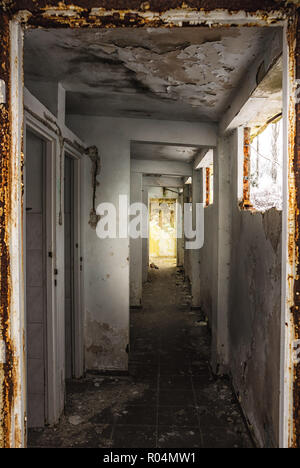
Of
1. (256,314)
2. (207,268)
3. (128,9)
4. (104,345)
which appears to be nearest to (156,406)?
(104,345)

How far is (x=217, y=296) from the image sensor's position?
3.57 meters

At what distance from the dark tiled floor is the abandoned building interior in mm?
15

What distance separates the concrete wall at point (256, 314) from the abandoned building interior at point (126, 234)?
2 cm

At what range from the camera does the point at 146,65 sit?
2328 millimetres

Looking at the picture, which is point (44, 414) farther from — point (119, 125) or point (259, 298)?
point (119, 125)

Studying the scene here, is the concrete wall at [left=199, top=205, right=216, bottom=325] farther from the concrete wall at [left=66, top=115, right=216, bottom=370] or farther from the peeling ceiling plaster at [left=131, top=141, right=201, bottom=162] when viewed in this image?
the concrete wall at [left=66, top=115, right=216, bottom=370]

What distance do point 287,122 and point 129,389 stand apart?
290 cm

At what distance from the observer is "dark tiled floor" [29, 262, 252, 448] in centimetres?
248

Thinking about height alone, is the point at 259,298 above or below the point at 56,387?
above

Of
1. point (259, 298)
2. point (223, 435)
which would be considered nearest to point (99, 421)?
point (223, 435)

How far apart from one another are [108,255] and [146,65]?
1861 millimetres

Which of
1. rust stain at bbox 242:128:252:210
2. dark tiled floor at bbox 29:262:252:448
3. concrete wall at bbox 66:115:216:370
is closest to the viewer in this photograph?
dark tiled floor at bbox 29:262:252:448

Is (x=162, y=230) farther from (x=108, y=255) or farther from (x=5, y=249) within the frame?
(x=5, y=249)

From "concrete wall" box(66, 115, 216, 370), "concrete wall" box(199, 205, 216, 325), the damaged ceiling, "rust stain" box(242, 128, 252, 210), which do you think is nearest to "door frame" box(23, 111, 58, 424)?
the damaged ceiling
